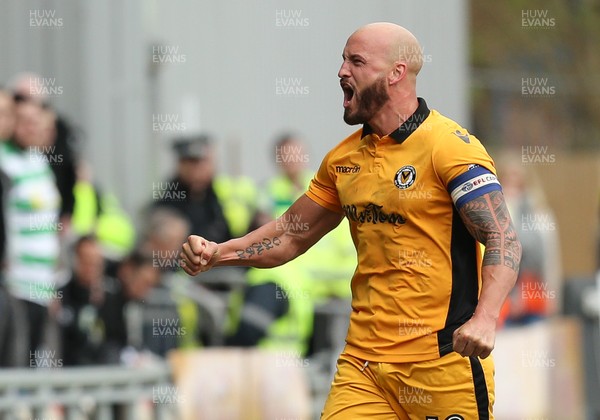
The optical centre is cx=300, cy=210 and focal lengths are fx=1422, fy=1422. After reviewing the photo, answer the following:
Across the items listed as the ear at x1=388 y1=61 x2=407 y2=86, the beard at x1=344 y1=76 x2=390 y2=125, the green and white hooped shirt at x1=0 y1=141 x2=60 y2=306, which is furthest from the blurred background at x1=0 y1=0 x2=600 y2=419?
the ear at x1=388 y1=61 x2=407 y2=86

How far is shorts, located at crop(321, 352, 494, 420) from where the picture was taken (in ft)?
20.1

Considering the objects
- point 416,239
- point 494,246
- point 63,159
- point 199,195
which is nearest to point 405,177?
point 416,239

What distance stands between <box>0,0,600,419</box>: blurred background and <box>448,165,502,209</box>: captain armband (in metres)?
1.17

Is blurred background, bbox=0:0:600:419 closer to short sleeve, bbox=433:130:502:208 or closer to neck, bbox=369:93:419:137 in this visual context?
neck, bbox=369:93:419:137

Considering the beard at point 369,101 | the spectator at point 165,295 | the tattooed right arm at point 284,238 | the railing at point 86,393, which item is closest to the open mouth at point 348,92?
the beard at point 369,101

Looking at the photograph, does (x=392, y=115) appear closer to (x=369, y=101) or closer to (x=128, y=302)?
(x=369, y=101)

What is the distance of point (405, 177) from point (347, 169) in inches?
15.3

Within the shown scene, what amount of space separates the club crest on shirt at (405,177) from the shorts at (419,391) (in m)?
0.76

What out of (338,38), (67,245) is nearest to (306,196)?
(67,245)

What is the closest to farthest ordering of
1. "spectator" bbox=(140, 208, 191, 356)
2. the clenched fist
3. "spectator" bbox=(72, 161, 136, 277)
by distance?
the clenched fist, "spectator" bbox=(140, 208, 191, 356), "spectator" bbox=(72, 161, 136, 277)

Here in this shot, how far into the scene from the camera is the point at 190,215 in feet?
40.2

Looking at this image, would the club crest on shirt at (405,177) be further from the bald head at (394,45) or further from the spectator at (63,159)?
the spectator at (63,159)

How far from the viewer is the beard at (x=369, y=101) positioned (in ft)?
20.6

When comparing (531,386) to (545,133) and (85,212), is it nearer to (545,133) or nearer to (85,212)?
(85,212)
